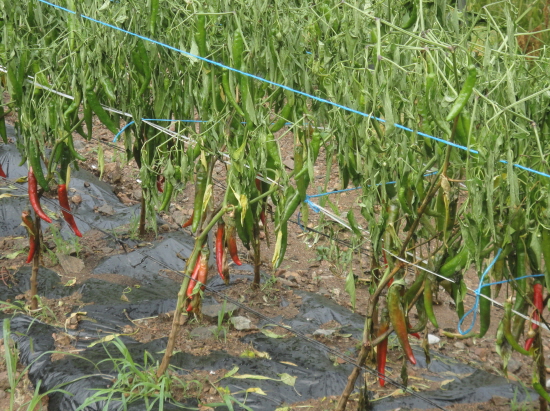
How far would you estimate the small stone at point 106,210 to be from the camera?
495cm

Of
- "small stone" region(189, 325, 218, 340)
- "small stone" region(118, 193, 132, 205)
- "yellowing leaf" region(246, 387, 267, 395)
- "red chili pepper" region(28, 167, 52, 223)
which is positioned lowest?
"small stone" region(118, 193, 132, 205)

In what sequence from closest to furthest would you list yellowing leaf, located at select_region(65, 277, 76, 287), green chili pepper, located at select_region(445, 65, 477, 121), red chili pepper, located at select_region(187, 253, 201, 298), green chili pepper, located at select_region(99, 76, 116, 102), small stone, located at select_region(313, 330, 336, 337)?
green chili pepper, located at select_region(445, 65, 477, 121)
green chili pepper, located at select_region(99, 76, 116, 102)
red chili pepper, located at select_region(187, 253, 201, 298)
small stone, located at select_region(313, 330, 336, 337)
yellowing leaf, located at select_region(65, 277, 76, 287)

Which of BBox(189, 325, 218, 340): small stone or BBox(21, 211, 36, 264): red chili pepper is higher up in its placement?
BBox(21, 211, 36, 264): red chili pepper

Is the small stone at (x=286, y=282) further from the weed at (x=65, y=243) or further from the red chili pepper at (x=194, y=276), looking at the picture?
the red chili pepper at (x=194, y=276)

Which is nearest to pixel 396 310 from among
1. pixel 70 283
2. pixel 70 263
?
pixel 70 283

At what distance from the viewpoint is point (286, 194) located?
228cm

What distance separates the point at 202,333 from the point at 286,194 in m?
1.38

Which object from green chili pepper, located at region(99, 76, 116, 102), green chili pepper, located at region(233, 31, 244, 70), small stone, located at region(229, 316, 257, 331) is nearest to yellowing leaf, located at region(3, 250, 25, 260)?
small stone, located at region(229, 316, 257, 331)

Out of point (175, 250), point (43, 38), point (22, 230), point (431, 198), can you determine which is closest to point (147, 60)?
point (43, 38)

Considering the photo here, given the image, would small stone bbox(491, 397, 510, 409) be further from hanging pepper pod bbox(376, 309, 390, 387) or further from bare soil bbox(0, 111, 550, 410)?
hanging pepper pod bbox(376, 309, 390, 387)

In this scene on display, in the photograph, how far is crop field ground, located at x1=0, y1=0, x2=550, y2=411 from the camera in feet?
6.22

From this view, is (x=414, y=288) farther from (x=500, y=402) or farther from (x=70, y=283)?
(x=70, y=283)

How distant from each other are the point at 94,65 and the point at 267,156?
0.86 m

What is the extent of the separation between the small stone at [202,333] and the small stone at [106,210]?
1.86 meters
